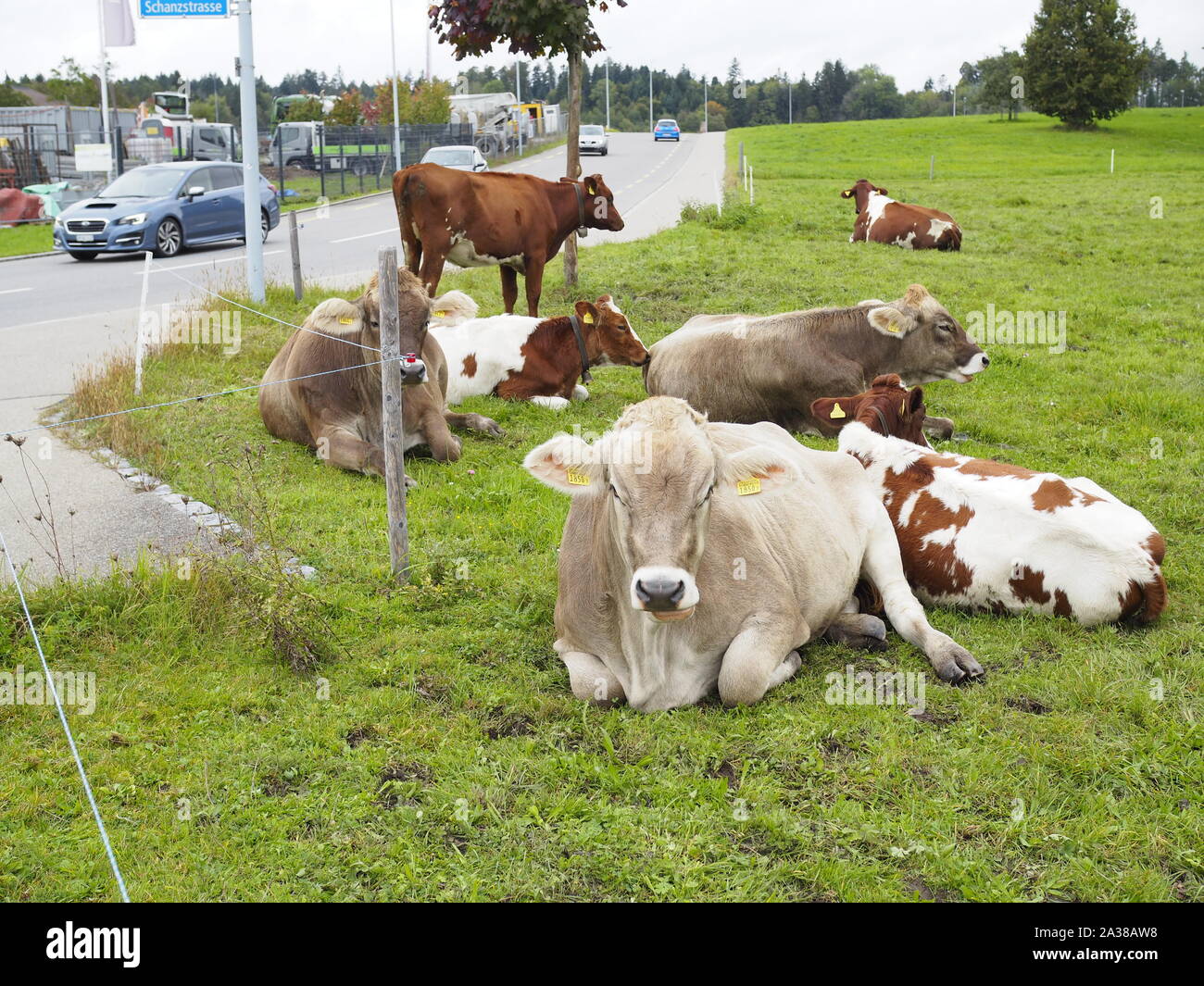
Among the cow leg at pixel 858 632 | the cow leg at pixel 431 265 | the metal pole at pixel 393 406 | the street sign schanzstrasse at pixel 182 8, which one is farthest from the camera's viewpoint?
the cow leg at pixel 431 265

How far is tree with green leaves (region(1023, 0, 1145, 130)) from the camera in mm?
59656

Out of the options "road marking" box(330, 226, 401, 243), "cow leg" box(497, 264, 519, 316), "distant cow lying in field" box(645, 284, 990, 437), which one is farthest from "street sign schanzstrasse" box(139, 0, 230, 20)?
"road marking" box(330, 226, 401, 243)

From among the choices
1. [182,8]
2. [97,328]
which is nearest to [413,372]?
[182,8]

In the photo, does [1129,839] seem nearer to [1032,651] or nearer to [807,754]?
[807,754]

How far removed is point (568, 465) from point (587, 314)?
673 centimetres

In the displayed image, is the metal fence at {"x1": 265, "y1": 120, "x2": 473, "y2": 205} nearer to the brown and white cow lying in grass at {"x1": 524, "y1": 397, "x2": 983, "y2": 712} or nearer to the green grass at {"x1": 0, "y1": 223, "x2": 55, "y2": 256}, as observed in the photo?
the green grass at {"x1": 0, "y1": 223, "x2": 55, "y2": 256}

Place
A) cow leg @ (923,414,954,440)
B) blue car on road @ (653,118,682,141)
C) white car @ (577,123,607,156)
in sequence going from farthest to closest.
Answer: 1. blue car on road @ (653,118,682,141)
2. white car @ (577,123,607,156)
3. cow leg @ (923,414,954,440)

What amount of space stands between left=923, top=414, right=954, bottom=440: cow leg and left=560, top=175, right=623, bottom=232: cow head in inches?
272

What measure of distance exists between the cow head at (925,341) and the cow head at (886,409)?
238 centimetres

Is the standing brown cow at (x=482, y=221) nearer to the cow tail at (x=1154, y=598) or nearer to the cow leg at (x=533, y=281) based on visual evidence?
the cow leg at (x=533, y=281)

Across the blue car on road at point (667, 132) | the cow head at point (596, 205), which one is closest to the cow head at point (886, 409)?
the cow head at point (596, 205)

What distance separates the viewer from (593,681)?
17.2 ft

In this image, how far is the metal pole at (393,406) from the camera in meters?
6.43
